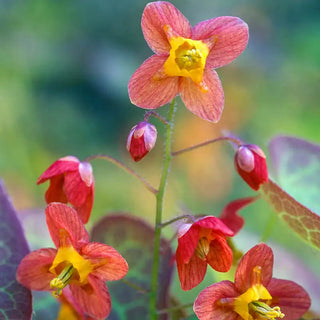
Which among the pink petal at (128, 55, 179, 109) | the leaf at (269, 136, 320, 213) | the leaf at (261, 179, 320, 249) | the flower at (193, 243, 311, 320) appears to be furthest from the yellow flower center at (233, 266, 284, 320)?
the leaf at (269, 136, 320, 213)

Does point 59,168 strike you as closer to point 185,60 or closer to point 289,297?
point 185,60

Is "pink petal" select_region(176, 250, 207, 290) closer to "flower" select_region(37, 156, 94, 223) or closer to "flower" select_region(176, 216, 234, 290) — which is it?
"flower" select_region(176, 216, 234, 290)

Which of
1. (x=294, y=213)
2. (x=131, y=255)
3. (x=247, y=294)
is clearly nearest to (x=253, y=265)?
(x=247, y=294)

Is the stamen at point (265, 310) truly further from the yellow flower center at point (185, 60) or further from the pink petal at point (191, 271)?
the yellow flower center at point (185, 60)

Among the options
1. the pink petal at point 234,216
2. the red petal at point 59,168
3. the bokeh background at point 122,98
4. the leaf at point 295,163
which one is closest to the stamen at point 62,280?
the red petal at point 59,168

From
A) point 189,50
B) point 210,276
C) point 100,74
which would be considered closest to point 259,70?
point 100,74

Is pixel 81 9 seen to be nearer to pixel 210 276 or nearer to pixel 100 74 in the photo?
pixel 100 74
